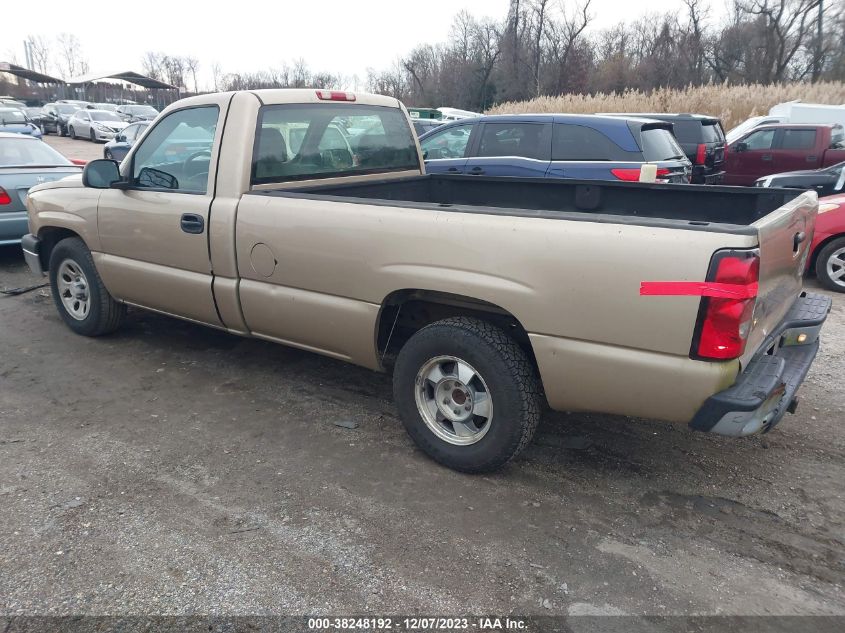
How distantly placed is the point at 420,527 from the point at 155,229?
9.15 feet

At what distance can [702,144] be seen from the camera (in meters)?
11.4

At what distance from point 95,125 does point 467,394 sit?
32160 mm

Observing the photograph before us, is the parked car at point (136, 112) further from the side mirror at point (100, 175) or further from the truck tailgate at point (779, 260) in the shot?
the truck tailgate at point (779, 260)

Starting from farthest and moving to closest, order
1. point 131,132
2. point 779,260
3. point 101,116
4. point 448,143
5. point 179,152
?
point 101,116 → point 131,132 → point 448,143 → point 179,152 → point 779,260

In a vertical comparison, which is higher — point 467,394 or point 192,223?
point 192,223

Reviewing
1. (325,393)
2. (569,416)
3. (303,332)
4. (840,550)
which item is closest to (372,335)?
(303,332)

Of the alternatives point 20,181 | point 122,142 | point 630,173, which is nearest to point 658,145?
point 630,173

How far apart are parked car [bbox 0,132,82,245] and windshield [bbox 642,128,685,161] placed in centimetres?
710

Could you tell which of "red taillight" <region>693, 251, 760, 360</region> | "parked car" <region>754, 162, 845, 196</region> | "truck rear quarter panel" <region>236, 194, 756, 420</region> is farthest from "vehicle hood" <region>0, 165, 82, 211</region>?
"parked car" <region>754, 162, 845, 196</region>

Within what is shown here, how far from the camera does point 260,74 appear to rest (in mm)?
66562

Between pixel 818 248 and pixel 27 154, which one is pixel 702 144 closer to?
pixel 818 248

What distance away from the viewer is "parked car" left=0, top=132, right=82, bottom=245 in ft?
24.8

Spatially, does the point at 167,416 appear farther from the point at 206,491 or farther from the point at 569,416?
the point at 569,416

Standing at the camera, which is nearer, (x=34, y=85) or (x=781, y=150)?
(x=781, y=150)
